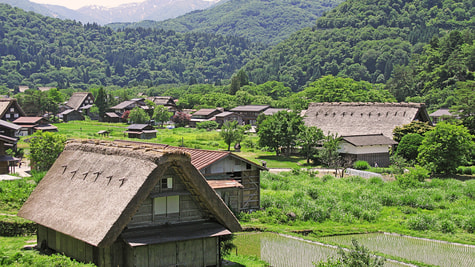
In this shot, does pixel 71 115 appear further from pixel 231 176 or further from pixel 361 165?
pixel 231 176

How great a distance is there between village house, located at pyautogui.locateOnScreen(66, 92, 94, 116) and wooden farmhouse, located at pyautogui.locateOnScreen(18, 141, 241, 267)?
8411 centimetres

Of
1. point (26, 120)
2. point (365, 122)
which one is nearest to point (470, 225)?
point (365, 122)

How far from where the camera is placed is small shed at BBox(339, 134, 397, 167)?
44.4m

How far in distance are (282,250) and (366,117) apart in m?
35.3

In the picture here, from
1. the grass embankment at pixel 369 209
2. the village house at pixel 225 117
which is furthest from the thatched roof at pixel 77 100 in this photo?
the grass embankment at pixel 369 209

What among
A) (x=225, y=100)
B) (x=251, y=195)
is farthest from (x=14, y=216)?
(x=225, y=100)

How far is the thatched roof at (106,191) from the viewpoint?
46.8ft

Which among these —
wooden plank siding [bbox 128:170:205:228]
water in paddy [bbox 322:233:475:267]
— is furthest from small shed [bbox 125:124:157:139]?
wooden plank siding [bbox 128:170:205:228]

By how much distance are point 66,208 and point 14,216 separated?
620cm

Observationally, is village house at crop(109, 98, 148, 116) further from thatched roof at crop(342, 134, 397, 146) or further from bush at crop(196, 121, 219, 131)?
thatched roof at crop(342, 134, 397, 146)

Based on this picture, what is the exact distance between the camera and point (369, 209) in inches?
1023

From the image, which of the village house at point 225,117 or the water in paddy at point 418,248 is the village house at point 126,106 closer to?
the village house at point 225,117

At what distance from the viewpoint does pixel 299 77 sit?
15425cm

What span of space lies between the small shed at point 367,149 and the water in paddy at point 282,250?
79.1 ft
